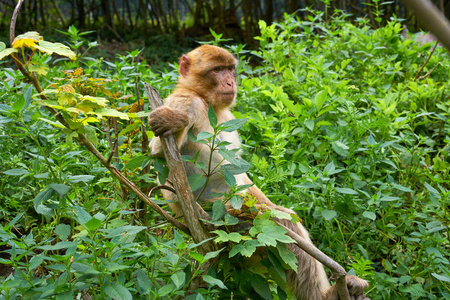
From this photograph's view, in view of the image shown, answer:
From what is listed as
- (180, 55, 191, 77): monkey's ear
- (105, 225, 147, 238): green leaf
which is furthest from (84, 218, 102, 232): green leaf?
(180, 55, 191, 77): monkey's ear

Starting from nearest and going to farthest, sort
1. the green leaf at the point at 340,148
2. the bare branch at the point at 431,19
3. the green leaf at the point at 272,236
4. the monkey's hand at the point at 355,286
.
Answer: the bare branch at the point at 431,19 → the green leaf at the point at 272,236 → the monkey's hand at the point at 355,286 → the green leaf at the point at 340,148

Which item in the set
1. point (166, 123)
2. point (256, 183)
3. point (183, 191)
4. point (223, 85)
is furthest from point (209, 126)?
point (183, 191)

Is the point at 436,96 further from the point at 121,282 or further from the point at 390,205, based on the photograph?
the point at 121,282

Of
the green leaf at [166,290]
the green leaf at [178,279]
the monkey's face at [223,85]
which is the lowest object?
the green leaf at [166,290]

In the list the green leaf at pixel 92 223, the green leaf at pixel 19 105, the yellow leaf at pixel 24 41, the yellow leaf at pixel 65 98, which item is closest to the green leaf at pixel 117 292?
the green leaf at pixel 92 223

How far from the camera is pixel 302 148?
192 inches

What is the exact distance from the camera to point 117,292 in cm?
241

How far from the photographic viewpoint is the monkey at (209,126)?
124 inches

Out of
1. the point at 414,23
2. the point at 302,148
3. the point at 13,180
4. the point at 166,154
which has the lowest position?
the point at 414,23

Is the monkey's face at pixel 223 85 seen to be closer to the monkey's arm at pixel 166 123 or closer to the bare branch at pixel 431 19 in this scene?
the monkey's arm at pixel 166 123

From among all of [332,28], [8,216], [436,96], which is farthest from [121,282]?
[332,28]

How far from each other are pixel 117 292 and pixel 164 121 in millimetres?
1088

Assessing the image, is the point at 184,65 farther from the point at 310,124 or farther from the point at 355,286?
the point at 355,286

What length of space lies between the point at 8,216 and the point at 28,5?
10166mm
